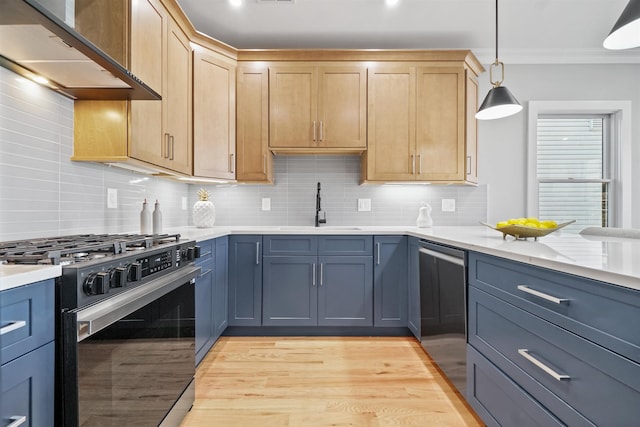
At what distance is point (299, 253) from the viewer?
290 cm

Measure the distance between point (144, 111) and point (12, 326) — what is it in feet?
4.98

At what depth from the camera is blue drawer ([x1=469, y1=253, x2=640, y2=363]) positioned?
0.85 meters

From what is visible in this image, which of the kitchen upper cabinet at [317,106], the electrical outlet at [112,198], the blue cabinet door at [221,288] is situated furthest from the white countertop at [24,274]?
the kitchen upper cabinet at [317,106]

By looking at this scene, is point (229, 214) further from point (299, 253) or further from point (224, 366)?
point (224, 366)

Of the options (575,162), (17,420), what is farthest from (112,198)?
(575,162)

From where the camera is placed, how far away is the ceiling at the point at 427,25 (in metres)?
2.75

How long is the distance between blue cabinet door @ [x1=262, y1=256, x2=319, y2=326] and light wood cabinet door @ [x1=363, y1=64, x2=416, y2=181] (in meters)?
1.00

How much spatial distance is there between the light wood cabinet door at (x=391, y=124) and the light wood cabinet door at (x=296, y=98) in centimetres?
50

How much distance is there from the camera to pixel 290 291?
2.89 m

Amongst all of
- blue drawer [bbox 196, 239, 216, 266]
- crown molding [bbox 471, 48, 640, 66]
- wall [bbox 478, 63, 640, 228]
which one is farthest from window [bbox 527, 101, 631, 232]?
blue drawer [bbox 196, 239, 216, 266]

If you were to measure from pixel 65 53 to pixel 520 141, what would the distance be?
362 centimetres

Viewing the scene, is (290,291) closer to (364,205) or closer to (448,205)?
(364,205)

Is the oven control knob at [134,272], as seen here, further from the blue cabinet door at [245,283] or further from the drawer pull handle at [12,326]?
the blue cabinet door at [245,283]

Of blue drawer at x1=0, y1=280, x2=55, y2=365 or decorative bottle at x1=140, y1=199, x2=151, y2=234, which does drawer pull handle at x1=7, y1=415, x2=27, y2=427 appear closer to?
blue drawer at x1=0, y1=280, x2=55, y2=365
